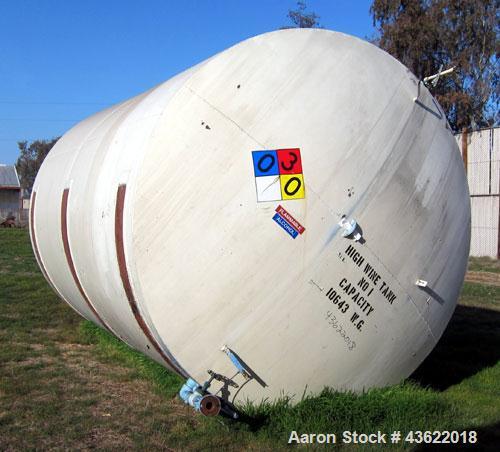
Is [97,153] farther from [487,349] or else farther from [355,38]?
[487,349]

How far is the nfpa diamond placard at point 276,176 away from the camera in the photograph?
3988 millimetres

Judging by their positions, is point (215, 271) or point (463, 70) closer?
point (215, 271)

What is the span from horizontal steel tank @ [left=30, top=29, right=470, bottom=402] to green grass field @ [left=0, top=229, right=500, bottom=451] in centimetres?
23

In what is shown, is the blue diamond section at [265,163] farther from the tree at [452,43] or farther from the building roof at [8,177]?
the building roof at [8,177]

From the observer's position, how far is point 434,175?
4.59 m

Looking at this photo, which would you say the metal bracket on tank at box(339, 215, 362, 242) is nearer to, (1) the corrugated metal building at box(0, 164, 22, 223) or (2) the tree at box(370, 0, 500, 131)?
(2) the tree at box(370, 0, 500, 131)

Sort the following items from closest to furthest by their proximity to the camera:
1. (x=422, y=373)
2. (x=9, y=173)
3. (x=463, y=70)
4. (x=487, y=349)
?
(x=422, y=373), (x=487, y=349), (x=463, y=70), (x=9, y=173)

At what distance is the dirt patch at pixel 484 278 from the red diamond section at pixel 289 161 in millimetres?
11197

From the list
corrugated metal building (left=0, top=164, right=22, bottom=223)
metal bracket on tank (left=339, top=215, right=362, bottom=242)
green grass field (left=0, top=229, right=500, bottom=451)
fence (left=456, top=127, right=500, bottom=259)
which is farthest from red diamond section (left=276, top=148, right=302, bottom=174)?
corrugated metal building (left=0, top=164, right=22, bottom=223)

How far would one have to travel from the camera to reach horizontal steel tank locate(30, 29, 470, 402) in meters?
3.95

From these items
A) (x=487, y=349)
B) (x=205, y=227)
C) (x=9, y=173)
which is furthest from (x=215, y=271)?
(x=9, y=173)

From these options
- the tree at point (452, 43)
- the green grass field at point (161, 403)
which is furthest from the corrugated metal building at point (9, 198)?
the green grass field at point (161, 403)

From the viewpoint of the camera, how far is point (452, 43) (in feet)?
98.8

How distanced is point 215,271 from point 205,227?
287mm
